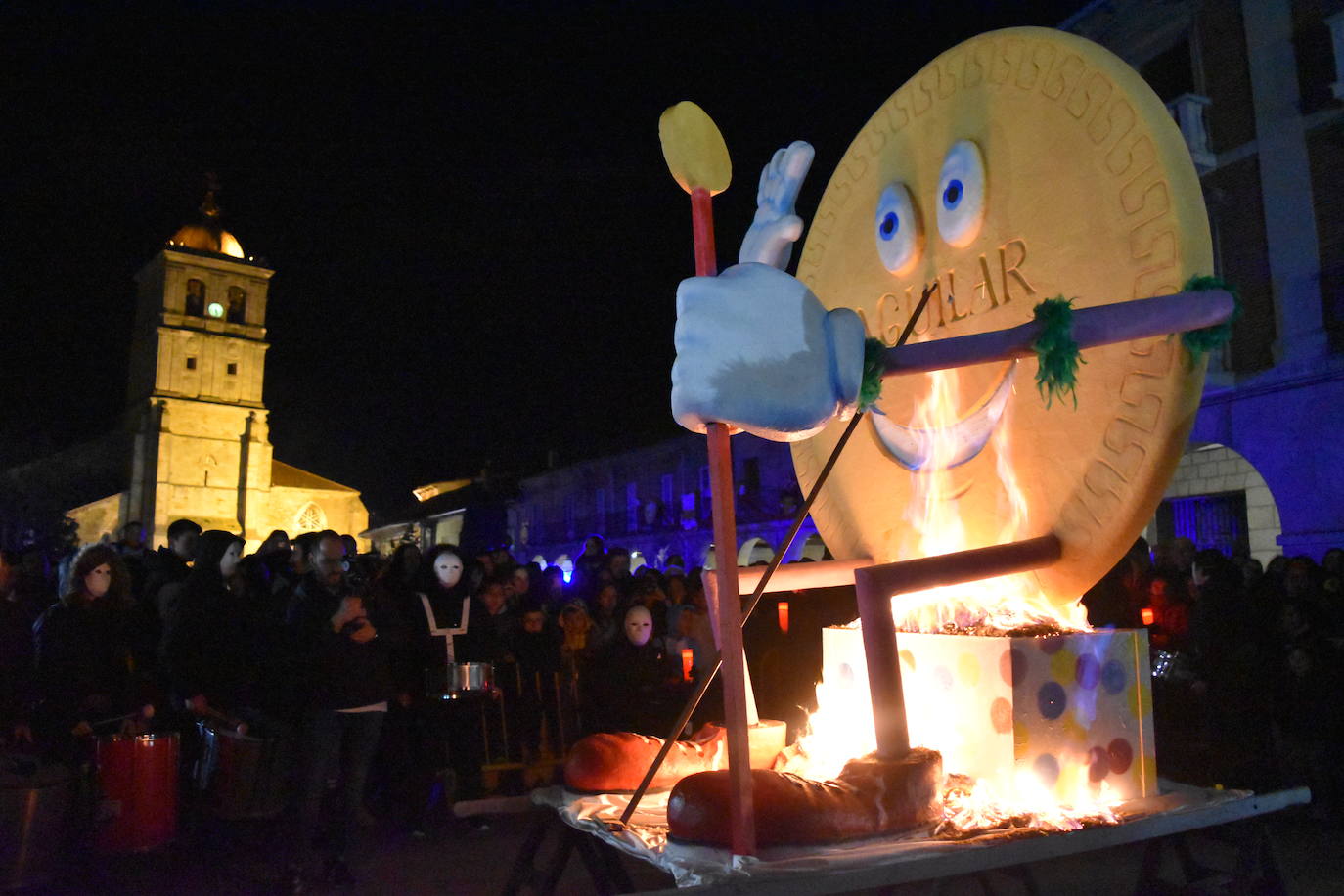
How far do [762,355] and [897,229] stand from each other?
1716 millimetres

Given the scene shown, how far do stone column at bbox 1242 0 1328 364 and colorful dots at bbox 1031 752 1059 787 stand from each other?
12.3 m

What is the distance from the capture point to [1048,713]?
2.88 meters

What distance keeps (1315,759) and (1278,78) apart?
10.8m

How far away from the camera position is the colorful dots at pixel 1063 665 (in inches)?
113

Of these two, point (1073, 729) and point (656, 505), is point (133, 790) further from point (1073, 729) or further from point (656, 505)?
point (656, 505)

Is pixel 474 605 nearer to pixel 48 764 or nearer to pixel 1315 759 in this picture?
pixel 48 764

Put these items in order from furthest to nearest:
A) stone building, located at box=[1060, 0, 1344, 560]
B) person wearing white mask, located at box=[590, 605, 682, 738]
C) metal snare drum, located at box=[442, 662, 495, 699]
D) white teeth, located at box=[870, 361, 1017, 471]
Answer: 1. stone building, located at box=[1060, 0, 1344, 560]
2. person wearing white mask, located at box=[590, 605, 682, 738]
3. metal snare drum, located at box=[442, 662, 495, 699]
4. white teeth, located at box=[870, 361, 1017, 471]

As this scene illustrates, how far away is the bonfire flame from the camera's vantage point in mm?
2801

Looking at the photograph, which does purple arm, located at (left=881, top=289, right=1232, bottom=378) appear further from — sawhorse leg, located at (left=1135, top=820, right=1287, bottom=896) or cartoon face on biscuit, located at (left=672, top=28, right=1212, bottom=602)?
sawhorse leg, located at (left=1135, top=820, right=1287, bottom=896)

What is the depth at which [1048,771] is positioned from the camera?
287 cm

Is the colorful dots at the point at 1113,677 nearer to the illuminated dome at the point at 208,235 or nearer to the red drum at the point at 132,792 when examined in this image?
the red drum at the point at 132,792

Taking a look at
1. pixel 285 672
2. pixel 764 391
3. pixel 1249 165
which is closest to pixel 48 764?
pixel 285 672

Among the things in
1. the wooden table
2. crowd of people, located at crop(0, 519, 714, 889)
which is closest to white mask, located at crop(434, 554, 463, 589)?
crowd of people, located at crop(0, 519, 714, 889)

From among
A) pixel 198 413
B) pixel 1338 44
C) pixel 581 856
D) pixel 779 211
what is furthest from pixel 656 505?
pixel 779 211
